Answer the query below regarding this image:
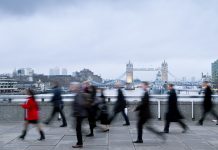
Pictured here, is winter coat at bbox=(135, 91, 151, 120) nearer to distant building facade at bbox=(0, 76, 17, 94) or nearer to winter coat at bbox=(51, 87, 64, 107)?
winter coat at bbox=(51, 87, 64, 107)

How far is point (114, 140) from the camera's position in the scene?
37.9 feet

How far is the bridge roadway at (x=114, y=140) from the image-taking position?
10281mm

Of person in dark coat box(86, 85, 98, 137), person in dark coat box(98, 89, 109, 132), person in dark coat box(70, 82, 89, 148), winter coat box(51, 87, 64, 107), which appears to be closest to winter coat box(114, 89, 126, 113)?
person in dark coat box(98, 89, 109, 132)

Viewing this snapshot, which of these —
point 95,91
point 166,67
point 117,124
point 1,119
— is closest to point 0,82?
point 1,119

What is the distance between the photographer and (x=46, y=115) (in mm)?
17641

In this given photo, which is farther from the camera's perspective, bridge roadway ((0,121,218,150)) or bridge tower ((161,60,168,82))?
bridge tower ((161,60,168,82))

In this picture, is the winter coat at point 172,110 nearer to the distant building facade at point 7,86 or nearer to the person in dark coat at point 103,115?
the person in dark coat at point 103,115

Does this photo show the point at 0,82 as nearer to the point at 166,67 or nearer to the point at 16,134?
the point at 16,134

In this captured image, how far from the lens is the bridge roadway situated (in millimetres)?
10281

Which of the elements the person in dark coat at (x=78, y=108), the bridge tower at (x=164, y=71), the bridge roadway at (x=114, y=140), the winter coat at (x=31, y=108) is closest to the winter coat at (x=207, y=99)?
the bridge roadway at (x=114, y=140)

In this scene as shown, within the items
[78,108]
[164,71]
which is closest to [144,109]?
[78,108]

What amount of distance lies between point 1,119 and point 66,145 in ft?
25.7

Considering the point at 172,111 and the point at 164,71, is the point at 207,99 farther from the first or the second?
the point at 164,71

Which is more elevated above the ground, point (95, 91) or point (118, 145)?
point (95, 91)
